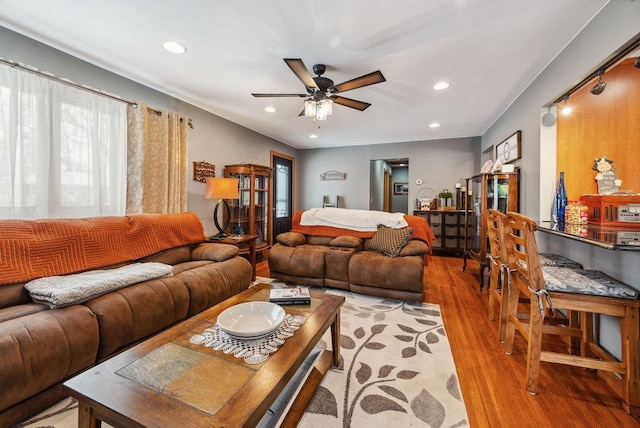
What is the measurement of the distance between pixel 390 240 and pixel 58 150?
3.32 metres

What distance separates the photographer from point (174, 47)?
217 cm

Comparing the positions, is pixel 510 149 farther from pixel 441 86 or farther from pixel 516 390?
pixel 516 390

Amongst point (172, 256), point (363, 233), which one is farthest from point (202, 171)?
point (363, 233)

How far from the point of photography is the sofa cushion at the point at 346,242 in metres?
3.25

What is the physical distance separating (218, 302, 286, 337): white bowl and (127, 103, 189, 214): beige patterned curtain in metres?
2.16

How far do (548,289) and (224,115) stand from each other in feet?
13.8

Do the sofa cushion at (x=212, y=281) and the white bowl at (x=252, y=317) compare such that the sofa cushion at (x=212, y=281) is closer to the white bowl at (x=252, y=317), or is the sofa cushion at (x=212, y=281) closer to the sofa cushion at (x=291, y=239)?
the sofa cushion at (x=291, y=239)

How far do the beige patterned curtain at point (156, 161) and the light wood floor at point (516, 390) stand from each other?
3.28 metres

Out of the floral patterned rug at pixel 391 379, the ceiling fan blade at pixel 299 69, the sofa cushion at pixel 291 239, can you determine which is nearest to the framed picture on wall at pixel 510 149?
the floral patterned rug at pixel 391 379

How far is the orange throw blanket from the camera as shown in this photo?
1.68 metres

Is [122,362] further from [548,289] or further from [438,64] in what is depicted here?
[438,64]

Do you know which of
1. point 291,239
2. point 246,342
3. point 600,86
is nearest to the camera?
point 246,342

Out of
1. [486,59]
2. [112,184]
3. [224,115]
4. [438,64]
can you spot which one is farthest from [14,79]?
[486,59]

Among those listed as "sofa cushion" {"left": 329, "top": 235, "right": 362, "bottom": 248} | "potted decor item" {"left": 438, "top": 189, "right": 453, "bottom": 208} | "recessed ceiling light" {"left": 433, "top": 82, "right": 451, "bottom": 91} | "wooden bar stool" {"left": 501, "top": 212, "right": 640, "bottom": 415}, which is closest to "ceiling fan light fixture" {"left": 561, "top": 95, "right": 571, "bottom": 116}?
"recessed ceiling light" {"left": 433, "top": 82, "right": 451, "bottom": 91}
